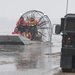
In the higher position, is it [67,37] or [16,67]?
[67,37]

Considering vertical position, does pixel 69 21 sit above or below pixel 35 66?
above

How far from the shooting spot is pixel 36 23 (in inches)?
1650

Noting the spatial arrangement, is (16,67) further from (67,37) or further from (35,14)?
(35,14)

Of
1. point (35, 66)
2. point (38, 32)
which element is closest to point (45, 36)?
point (38, 32)

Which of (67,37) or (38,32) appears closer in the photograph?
(67,37)

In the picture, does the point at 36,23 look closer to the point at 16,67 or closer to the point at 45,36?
the point at 45,36

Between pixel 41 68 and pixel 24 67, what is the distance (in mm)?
731

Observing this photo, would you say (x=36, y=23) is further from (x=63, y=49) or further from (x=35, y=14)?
(x=63, y=49)

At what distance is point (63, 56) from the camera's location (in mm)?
16625

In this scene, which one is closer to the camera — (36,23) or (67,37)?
(67,37)

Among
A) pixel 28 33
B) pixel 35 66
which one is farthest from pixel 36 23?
pixel 35 66

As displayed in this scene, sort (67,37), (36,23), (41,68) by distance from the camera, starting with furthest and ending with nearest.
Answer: (36,23) < (41,68) < (67,37)

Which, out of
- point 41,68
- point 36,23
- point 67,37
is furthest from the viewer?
point 36,23

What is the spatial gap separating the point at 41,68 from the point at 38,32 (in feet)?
82.0
